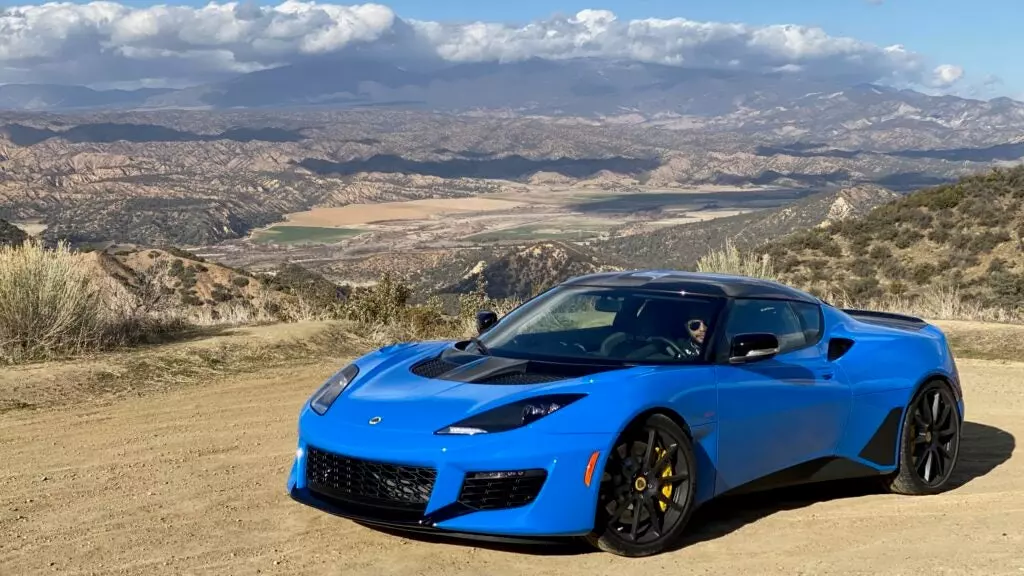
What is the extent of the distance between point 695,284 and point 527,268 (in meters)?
46.6

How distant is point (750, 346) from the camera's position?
5.60 m

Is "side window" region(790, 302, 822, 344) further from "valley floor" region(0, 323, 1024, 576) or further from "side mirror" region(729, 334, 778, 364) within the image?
"valley floor" region(0, 323, 1024, 576)

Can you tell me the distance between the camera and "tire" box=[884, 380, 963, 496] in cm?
655

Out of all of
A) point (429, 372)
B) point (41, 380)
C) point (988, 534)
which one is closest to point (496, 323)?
point (429, 372)

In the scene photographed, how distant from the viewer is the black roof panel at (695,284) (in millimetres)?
6137

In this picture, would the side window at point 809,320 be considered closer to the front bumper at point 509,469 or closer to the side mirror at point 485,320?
the side mirror at point 485,320

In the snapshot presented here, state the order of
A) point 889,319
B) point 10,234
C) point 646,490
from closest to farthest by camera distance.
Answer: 1. point 646,490
2. point 889,319
3. point 10,234

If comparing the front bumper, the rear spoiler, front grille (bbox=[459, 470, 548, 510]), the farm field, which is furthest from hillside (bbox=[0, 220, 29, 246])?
the farm field

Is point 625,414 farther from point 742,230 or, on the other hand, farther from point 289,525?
point 742,230

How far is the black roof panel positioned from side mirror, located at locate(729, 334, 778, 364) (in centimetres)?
45

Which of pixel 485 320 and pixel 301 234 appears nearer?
Answer: pixel 485 320

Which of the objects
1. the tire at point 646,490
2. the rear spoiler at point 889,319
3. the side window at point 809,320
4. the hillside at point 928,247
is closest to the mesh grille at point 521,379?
the tire at point 646,490

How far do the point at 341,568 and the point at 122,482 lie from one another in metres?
2.33

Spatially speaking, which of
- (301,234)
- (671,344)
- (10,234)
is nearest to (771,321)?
(671,344)
